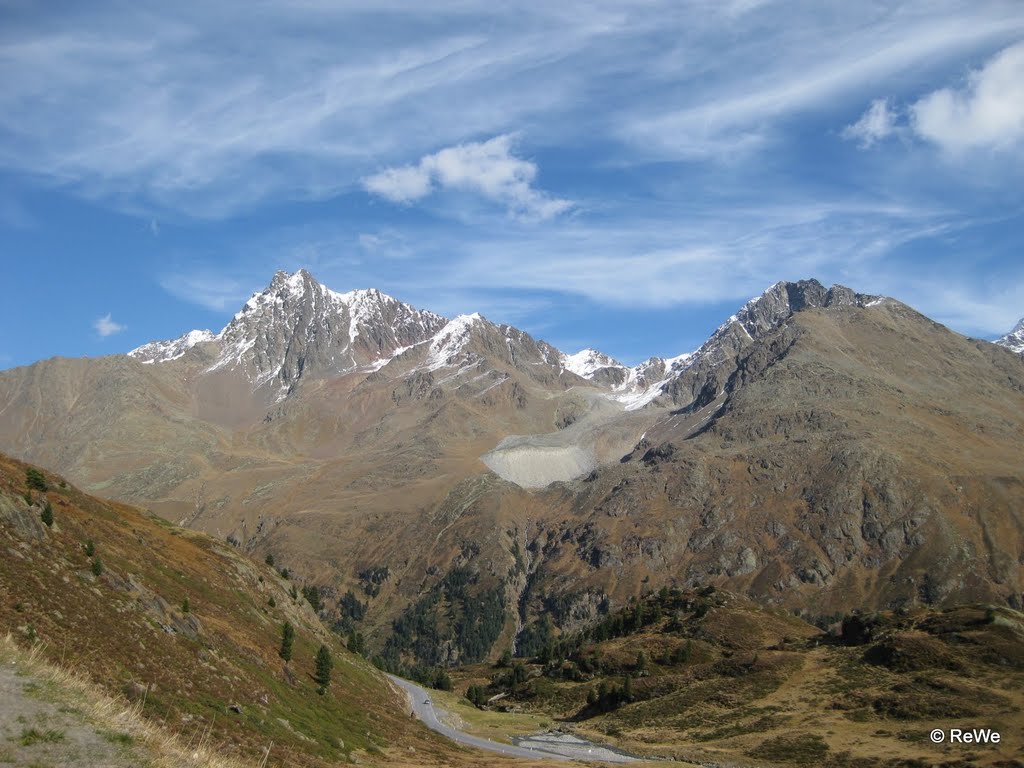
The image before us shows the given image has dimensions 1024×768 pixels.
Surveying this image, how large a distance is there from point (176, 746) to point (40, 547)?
118ft

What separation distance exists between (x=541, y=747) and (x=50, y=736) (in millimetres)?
92445

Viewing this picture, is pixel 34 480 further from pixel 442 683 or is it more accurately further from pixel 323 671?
pixel 442 683

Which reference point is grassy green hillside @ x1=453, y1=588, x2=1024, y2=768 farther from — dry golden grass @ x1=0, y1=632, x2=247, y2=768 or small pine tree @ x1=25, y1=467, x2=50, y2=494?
dry golden grass @ x1=0, y1=632, x2=247, y2=768

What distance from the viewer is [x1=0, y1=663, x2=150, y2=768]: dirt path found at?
1802 centimetres

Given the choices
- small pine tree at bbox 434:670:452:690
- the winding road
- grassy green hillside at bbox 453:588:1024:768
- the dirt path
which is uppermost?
the dirt path

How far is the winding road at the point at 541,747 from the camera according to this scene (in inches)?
3567

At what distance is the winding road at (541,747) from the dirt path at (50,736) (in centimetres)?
7139

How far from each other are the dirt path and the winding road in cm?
7139

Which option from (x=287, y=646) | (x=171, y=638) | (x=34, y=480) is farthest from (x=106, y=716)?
(x=34, y=480)

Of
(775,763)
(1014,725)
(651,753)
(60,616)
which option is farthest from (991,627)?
(60,616)

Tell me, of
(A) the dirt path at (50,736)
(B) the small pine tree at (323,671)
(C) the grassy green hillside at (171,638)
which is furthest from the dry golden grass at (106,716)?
(B) the small pine tree at (323,671)

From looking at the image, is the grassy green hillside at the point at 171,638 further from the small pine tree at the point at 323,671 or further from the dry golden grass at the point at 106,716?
the dry golden grass at the point at 106,716

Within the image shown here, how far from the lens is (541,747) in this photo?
101m

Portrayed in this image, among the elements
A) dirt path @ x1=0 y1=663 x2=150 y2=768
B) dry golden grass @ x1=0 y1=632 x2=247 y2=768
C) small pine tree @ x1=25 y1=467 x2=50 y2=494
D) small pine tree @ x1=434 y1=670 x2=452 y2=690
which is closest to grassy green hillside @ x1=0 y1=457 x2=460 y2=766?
small pine tree @ x1=25 y1=467 x2=50 y2=494
